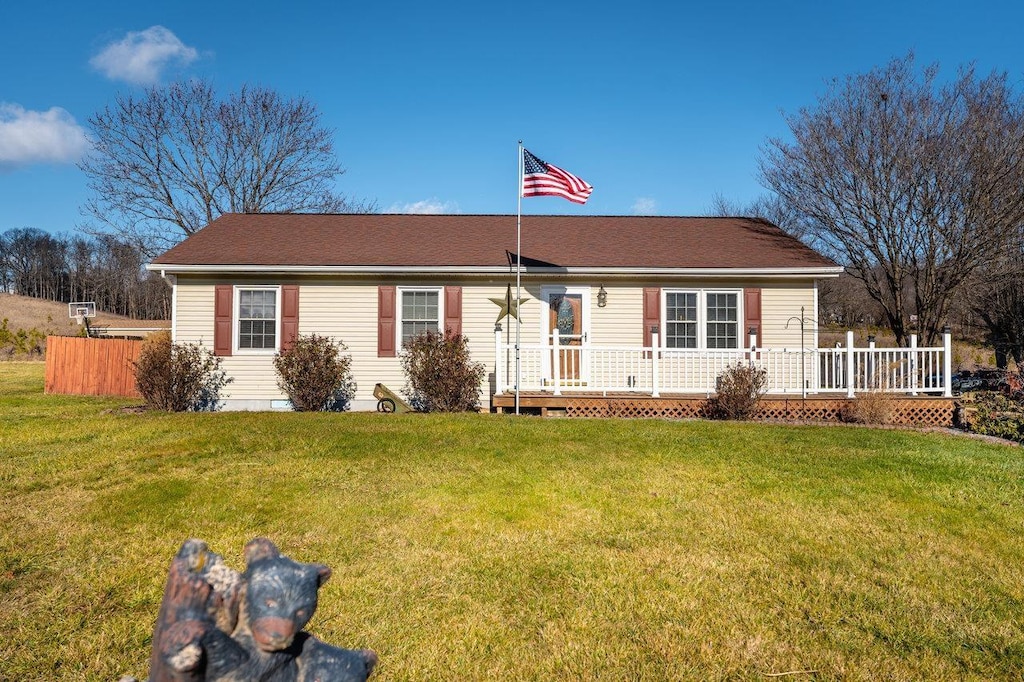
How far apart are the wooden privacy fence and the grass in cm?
714

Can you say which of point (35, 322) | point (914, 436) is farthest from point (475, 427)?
point (35, 322)

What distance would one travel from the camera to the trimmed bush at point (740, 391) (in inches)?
406

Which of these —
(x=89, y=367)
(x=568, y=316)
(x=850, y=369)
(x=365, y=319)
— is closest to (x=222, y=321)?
(x=365, y=319)

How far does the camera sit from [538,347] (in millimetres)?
11109

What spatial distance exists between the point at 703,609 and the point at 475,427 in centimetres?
531

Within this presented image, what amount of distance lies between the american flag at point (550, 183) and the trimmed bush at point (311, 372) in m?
4.76

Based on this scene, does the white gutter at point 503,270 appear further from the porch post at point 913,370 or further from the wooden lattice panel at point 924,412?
the wooden lattice panel at point 924,412

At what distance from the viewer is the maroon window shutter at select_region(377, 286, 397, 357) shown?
486 inches

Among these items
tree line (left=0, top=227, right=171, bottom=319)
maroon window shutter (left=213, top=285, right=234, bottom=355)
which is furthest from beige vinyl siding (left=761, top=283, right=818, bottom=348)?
tree line (left=0, top=227, right=171, bottom=319)

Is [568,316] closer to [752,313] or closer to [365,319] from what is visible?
[752,313]

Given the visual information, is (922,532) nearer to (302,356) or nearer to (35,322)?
(302,356)

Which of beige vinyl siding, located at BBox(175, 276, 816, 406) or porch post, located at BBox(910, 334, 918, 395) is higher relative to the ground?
beige vinyl siding, located at BBox(175, 276, 816, 406)

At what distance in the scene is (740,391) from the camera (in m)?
10.3

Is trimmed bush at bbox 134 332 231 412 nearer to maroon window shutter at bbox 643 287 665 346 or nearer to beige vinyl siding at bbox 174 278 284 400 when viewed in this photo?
beige vinyl siding at bbox 174 278 284 400
